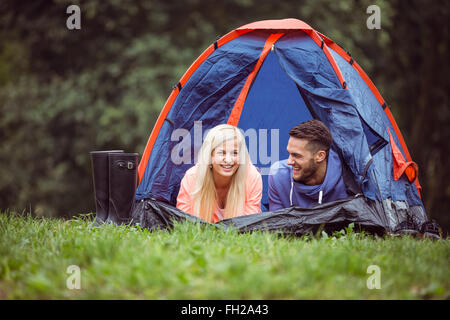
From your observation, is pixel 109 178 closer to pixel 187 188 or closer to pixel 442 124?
pixel 187 188

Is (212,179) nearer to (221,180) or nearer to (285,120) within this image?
(221,180)

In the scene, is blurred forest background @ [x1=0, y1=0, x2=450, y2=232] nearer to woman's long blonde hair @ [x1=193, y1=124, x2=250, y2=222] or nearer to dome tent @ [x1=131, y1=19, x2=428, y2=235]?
dome tent @ [x1=131, y1=19, x2=428, y2=235]

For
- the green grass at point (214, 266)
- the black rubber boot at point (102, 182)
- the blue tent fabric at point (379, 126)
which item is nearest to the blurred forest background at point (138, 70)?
the blue tent fabric at point (379, 126)

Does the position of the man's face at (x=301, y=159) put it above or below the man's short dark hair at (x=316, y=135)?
below

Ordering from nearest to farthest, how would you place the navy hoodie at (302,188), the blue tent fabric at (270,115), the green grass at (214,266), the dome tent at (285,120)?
1. the green grass at (214,266)
2. the dome tent at (285,120)
3. the navy hoodie at (302,188)
4. the blue tent fabric at (270,115)

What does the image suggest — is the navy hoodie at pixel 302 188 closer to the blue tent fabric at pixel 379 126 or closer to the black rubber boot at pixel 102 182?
the blue tent fabric at pixel 379 126

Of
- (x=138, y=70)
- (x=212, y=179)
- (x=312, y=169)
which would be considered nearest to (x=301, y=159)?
(x=312, y=169)

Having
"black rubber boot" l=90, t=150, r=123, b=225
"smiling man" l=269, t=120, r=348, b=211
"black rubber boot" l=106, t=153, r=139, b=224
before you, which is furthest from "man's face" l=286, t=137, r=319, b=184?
"black rubber boot" l=90, t=150, r=123, b=225

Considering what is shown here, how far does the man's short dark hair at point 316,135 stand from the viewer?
383cm

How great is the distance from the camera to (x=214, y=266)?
92.5 inches

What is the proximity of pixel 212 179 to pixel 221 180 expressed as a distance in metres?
0.07

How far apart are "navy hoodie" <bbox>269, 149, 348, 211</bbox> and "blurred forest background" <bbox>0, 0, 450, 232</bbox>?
437 cm

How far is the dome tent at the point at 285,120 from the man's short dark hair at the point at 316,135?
0.09 metres

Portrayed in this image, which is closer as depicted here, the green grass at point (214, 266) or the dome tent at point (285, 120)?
the green grass at point (214, 266)
